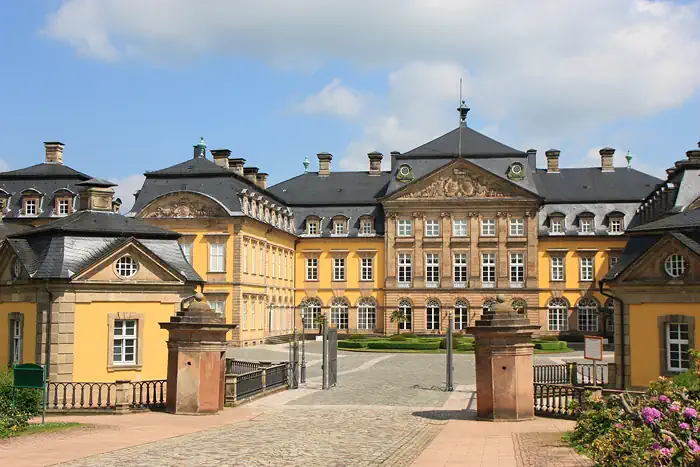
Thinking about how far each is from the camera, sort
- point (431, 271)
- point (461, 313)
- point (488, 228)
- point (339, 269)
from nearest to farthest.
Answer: point (488, 228) < point (461, 313) < point (431, 271) < point (339, 269)

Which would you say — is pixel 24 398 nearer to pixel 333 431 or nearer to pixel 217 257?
pixel 333 431

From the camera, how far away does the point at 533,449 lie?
48.5ft

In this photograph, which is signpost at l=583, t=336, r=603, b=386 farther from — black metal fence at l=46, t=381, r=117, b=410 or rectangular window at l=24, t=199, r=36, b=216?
rectangular window at l=24, t=199, r=36, b=216

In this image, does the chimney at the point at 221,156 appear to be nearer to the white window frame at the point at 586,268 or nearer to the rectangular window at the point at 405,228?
the rectangular window at the point at 405,228

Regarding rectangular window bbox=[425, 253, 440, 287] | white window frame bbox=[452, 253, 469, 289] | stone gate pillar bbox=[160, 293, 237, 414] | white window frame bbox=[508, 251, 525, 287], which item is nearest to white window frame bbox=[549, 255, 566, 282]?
white window frame bbox=[508, 251, 525, 287]

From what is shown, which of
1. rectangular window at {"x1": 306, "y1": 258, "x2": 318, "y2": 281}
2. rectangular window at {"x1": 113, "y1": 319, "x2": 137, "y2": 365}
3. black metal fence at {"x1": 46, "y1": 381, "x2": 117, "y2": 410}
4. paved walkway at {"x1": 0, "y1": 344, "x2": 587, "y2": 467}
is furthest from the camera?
rectangular window at {"x1": 306, "y1": 258, "x2": 318, "y2": 281}

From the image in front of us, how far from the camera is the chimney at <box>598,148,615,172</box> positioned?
6444 cm

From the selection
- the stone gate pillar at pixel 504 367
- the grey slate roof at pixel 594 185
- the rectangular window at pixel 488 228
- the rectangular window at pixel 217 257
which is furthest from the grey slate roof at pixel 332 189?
the stone gate pillar at pixel 504 367

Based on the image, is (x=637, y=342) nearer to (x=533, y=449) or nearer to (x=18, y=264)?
(x=533, y=449)

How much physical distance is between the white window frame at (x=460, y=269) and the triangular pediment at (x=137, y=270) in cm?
3999

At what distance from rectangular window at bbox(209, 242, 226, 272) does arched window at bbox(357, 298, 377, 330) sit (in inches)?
585

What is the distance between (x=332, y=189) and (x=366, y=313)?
9.65m

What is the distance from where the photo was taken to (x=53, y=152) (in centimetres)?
6009

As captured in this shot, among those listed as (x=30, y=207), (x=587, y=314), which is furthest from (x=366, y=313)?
(x=30, y=207)
